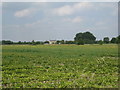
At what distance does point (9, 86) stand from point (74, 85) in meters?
2.60

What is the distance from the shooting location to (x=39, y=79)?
8242 millimetres

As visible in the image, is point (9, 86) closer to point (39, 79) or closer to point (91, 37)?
point (39, 79)

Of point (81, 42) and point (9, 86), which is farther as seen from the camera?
point (81, 42)

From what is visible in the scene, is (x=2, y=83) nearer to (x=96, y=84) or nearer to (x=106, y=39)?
(x=96, y=84)

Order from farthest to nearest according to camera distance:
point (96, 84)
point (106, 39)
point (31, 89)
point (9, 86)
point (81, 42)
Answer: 1. point (106, 39)
2. point (81, 42)
3. point (96, 84)
4. point (9, 86)
5. point (31, 89)

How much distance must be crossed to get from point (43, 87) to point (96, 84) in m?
2.31

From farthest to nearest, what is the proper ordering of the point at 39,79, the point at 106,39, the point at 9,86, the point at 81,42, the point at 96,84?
the point at 106,39 < the point at 81,42 < the point at 39,79 < the point at 96,84 < the point at 9,86

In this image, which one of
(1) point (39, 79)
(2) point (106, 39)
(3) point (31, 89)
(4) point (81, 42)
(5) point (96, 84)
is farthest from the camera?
(2) point (106, 39)

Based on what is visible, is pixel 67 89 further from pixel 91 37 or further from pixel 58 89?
pixel 91 37

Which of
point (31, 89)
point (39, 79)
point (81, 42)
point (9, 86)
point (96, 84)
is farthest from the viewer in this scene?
point (81, 42)

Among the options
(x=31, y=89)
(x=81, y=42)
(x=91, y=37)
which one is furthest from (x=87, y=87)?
(x=91, y=37)

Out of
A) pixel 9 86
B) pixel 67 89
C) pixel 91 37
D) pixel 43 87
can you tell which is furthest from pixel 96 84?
pixel 91 37

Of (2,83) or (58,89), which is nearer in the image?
(58,89)

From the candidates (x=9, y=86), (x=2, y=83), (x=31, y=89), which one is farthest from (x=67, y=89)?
(x=2, y=83)
